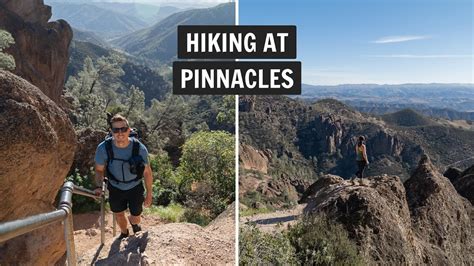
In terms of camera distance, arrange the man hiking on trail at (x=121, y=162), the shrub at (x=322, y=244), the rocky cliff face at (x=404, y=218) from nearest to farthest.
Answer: the man hiking on trail at (x=121, y=162) → the shrub at (x=322, y=244) → the rocky cliff face at (x=404, y=218)

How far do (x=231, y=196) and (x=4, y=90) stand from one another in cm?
986

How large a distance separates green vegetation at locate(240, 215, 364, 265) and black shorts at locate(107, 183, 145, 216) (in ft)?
5.22

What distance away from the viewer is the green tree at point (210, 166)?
49.4 feet

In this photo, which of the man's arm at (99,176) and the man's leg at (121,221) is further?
the man's leg at (121,221)

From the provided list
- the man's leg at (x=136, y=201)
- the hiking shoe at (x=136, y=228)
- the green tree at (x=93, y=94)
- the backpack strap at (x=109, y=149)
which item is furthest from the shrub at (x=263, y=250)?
the green tree at (x=93, y=94)

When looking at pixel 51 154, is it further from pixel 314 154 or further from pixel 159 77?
pixel 159 77

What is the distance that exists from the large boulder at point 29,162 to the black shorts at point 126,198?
3.33 feet

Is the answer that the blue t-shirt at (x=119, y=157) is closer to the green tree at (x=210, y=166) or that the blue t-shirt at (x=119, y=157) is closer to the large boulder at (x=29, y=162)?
the large boulder at (x=29, y=162)

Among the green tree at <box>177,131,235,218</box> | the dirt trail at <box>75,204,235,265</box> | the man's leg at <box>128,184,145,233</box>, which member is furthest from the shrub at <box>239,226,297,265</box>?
the green tree at <box>177,131,235,218</box>

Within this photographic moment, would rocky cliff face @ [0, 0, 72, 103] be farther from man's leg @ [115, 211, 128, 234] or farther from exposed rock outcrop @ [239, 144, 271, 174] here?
Answer: man's leg @ [115, 211, 128, 234]

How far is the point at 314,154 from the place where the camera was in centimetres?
10169

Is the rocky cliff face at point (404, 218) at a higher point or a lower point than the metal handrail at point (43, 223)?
lower

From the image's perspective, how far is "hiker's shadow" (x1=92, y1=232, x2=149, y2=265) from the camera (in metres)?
5.26

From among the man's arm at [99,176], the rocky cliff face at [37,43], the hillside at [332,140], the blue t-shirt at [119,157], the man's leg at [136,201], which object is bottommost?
the hillside at [332,140]
